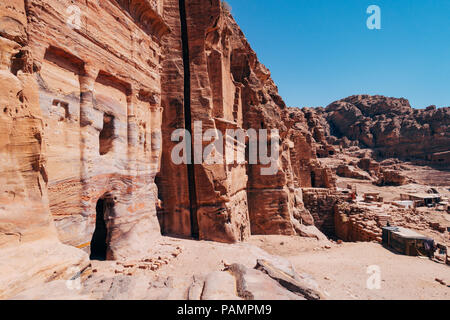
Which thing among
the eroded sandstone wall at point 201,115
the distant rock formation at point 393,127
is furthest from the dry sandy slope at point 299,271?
the distant rock formation at point 393,127

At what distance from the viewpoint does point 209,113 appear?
9.73 meters

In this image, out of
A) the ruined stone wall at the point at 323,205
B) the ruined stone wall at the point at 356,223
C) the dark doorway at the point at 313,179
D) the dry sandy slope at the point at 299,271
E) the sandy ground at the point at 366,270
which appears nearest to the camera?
the dry sandy slope at the point at 299,271

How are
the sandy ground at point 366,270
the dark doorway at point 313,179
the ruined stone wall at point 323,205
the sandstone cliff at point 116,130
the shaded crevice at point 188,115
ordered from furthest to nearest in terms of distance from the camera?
1. the dark doorway at point 313,179
2. the ruined stone wall at point 323,205
3. the shaded crevice at point 188,115
4. the sandy ground at point 366,270
5. the sandstone cliff at point 116,130

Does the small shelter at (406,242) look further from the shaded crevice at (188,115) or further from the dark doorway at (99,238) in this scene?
the dark doorway at (99,238)

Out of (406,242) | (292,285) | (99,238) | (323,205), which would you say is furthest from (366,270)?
(323,205)

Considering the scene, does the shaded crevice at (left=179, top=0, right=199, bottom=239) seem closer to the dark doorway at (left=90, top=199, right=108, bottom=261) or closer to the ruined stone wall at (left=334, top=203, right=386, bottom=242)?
the dark doorway at (left=90, top=199, right=108, bottom=261)

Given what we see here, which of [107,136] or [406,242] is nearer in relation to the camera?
[107,136]

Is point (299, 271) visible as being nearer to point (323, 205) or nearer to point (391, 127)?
point (323, 205)

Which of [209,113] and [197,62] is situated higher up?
[197,62]

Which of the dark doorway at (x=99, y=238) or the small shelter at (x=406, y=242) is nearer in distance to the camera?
the dark doorway at (x=99, y=238)

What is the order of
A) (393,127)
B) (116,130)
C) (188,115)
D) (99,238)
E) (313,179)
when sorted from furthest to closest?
(393,127), (313,179), (188,115), (99,238), (116,130)
